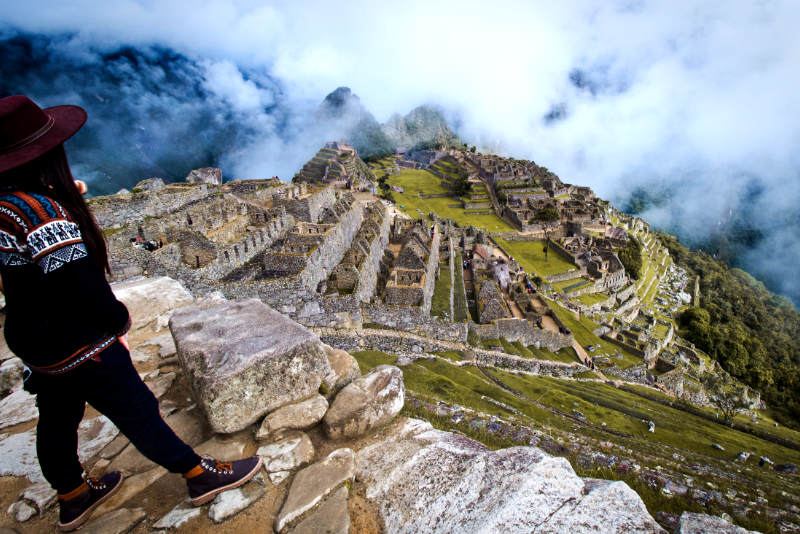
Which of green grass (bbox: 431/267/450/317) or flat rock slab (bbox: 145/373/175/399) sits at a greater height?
green grass (bbox: 431/267/450/317)

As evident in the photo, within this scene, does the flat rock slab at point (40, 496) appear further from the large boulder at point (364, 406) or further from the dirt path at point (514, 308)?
the dirt path at point (514, 308)

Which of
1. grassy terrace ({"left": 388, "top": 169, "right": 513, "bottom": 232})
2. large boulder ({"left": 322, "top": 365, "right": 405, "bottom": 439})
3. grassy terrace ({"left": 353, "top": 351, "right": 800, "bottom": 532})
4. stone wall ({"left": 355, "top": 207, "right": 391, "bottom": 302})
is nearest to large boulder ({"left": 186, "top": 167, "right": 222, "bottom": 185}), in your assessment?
stone wall ({"left": 355, "top": 207, "right": 391, "bottom": 302})

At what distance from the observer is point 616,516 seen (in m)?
4.01

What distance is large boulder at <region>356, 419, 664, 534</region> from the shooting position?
13.0 feet

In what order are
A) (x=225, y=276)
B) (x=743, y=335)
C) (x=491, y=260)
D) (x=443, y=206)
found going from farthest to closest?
(x=443, y=206) → (x=743, y=335) → (x=491, y=260) → (x=225, y=276)

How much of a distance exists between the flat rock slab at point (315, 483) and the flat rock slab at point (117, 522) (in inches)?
64.7

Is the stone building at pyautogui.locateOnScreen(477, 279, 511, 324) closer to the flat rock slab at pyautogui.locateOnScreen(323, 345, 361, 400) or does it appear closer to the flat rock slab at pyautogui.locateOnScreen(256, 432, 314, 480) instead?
the flat rock slab at pyautogui.locateOnScreen(323, 345, 361, 400)

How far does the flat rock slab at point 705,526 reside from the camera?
13.1ft

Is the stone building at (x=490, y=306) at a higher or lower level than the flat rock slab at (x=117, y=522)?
higher

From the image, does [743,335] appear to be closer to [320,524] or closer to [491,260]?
[491,260]

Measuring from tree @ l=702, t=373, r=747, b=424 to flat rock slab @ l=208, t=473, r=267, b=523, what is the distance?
1546 inches

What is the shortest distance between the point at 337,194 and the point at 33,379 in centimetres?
3359

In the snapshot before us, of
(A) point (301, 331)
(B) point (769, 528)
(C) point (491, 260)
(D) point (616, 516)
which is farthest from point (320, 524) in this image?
(C) point (491, 260)

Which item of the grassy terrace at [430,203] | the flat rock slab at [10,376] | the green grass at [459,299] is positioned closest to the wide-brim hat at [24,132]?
the flat rock slab at [10,376]
